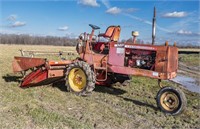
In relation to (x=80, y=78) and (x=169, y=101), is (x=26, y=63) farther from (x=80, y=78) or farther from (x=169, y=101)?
(x=169, y=101)

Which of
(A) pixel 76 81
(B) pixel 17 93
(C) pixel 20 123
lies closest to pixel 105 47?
(A) pixel 76 81

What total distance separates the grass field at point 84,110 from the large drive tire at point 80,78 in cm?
28

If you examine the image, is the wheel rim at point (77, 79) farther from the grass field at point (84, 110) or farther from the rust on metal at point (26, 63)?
the rust on metal at point (26, 63)

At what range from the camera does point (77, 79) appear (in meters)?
9.09

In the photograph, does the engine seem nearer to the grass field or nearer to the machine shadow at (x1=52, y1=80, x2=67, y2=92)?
the grass field

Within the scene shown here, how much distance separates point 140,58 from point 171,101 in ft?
5.59

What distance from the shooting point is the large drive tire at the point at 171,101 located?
7.14 metres

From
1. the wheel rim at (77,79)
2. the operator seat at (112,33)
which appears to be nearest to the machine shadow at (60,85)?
the wheel rim at (77,79)

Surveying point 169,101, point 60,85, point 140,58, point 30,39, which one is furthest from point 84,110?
point 30,39

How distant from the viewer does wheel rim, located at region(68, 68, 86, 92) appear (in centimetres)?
901

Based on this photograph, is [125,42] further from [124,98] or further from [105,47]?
[124,98]

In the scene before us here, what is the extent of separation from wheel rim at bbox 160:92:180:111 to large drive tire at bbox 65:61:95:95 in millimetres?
2333

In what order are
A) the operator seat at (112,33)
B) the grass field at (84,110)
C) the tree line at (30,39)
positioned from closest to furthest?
the grass field at (84,110) → the operator seat at (112,33) → the tree line at (30,39)

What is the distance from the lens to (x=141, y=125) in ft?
20.1
